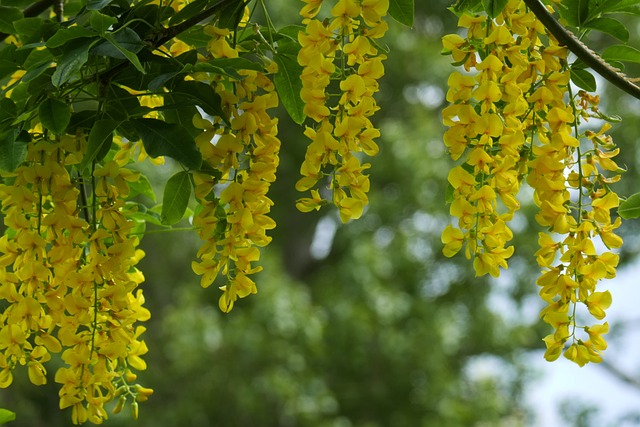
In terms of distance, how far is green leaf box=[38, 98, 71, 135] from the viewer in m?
0.64

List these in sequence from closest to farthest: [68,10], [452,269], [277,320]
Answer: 1. [68,10]
2. [277,320]
3. [452,269]

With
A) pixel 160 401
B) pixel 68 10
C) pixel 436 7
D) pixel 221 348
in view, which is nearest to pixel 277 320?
pixel 221 348

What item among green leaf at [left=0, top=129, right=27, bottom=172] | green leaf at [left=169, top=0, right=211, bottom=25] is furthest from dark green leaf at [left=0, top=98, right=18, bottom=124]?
green leaf at [left=169, top=0, right=211, bottom=25]

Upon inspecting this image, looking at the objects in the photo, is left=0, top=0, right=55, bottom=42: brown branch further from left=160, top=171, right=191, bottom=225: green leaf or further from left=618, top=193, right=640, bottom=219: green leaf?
left=618, top=193, right=640, bottom=219: green leaf

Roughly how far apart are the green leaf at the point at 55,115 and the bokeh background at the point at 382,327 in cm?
411

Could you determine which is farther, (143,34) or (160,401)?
(160,401)

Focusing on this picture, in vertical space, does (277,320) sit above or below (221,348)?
above

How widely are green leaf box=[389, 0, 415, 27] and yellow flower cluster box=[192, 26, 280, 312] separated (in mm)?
92

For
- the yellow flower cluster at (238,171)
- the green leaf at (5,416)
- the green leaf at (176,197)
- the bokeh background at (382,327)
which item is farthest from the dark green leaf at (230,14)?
the bokeh background at (382,327)

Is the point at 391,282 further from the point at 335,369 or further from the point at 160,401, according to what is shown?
the point at 160,401

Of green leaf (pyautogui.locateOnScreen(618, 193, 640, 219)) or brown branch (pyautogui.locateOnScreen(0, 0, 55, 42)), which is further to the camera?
brown branch (pyautogui.locateOnScreen(0, 0, 55, 42))

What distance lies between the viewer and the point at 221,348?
17.0ft

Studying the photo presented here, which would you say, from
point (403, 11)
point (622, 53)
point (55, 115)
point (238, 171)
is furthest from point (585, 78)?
point (55, 115)

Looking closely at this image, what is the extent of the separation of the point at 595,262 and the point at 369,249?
4683 mm
